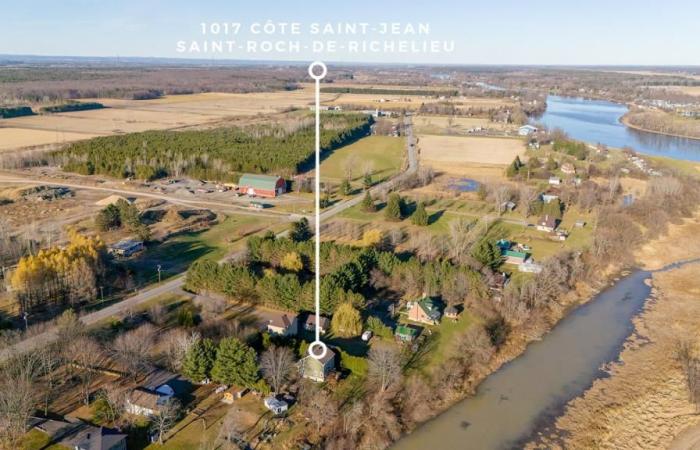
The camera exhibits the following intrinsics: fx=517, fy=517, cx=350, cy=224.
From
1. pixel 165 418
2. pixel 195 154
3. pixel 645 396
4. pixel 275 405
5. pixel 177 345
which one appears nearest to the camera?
pixel 165 418

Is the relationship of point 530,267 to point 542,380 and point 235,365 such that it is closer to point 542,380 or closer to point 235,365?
point 542,380

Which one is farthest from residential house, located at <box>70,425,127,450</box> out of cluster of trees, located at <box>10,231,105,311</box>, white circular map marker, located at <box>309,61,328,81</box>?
white circular map marker, located at <box>309,61,328,81</box>

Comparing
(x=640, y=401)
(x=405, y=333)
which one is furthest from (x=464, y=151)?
(x=640, y=401)

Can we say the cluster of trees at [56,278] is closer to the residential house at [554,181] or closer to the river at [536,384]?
the river at [536,384]

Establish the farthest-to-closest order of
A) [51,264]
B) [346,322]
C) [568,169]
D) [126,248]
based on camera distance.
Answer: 1. [568,169]
2. [126,248]
3. [51,264]
4. [346,322]

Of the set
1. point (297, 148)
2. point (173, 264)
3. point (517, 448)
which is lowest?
point (517, 448)

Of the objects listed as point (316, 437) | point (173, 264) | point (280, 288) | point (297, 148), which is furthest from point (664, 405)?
point (297, 148)

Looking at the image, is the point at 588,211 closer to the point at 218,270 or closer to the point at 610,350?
the point at 610,350

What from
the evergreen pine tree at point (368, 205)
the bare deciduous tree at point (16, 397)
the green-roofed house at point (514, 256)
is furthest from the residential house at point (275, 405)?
the evergreen pine tree at point (368, 205)
